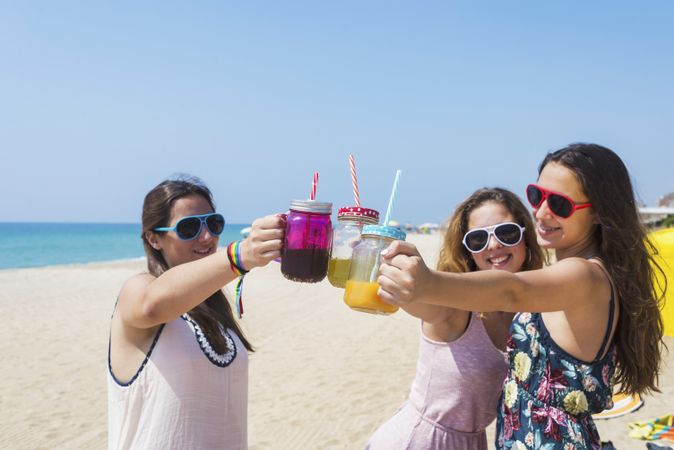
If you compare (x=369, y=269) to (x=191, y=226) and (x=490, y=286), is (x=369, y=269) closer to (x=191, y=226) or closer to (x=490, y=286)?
(x=490, y=286)

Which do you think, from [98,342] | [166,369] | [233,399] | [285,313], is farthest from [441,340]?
[285,313]

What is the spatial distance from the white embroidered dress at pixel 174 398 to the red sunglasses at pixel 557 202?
5.04 ft

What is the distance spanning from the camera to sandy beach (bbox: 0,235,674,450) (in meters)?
6.81

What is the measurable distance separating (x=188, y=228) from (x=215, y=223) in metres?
0.14

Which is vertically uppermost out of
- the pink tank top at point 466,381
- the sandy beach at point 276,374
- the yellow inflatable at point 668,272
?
the pink tank top at point 466,381

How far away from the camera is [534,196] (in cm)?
238

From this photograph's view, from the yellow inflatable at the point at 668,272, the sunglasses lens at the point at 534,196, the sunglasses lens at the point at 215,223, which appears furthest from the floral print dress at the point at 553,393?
the yellow inflatable at the point at 668,272

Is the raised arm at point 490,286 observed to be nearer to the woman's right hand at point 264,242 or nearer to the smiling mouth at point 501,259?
the woman's right hand at point 264,242

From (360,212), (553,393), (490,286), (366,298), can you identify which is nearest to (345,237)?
(360,212)

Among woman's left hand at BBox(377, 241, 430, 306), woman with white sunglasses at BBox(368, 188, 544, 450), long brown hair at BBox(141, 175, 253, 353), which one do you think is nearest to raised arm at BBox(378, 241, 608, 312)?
woman's left hand at BBox(377, 241, 430, 306)

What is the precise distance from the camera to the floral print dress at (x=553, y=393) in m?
2.20

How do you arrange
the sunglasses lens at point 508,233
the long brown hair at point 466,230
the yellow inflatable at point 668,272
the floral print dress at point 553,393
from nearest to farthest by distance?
the floral print dress at point 553,393 → the sunglasses lens at point 508,233 → the long brown hair at point 466,230 → the yellow inflatable at point 668,272

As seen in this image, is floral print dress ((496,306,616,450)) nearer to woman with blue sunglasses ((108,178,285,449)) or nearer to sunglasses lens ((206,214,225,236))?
woman with blue sunglasses ((108,178,285,449))

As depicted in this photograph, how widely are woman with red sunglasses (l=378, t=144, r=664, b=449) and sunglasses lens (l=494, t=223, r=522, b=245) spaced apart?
0.43 m
